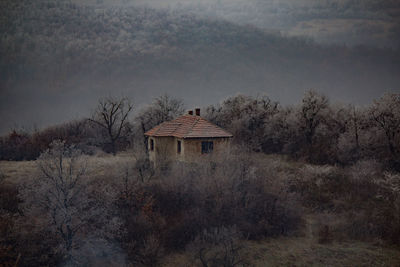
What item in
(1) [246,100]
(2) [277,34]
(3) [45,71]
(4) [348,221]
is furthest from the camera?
(2) [277,34]

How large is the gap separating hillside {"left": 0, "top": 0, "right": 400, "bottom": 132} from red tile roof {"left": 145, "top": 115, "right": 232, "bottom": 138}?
40920 mm

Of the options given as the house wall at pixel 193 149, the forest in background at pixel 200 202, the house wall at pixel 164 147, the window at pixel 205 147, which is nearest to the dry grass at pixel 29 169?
the forest in background at pixel 200 202

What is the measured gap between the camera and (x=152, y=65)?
89.6 m

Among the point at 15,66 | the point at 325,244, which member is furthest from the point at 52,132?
the point at 15,66

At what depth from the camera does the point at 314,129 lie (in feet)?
105

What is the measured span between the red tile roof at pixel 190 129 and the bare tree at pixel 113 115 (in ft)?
37.1

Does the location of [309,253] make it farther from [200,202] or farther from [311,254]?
[200,202]

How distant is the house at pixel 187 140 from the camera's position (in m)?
21.6

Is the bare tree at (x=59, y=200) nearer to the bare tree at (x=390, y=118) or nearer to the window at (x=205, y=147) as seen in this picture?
the window at (x=205, y=147)

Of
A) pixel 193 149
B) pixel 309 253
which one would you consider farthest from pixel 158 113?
pixel 309 253

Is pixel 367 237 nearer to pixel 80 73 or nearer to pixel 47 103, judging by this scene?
pixel 47 103

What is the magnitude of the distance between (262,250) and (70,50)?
8077cm

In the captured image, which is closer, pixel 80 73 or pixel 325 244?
pixel 325 244

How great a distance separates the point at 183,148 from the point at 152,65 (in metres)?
72.2
